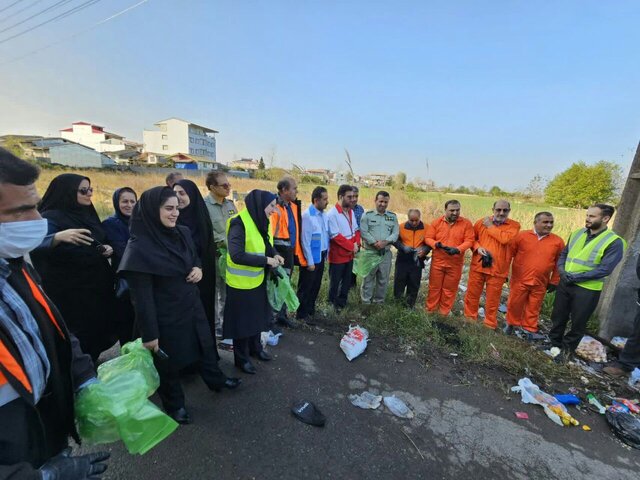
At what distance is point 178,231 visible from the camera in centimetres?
229

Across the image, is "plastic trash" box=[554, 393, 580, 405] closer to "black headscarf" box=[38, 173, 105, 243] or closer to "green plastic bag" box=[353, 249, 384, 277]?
"green plastic bag" box=[353, 249, 384, 277]

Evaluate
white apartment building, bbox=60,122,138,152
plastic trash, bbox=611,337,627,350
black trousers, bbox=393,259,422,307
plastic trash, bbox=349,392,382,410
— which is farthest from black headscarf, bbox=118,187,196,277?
white apartment building, bbox=60,122,138,152

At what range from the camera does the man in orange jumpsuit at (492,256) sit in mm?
4320

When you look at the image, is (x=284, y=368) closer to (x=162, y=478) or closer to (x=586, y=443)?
(x=162, y=478)

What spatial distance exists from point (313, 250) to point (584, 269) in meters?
3.31

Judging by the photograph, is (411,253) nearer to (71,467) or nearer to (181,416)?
(181,416)

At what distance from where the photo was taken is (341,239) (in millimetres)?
4500

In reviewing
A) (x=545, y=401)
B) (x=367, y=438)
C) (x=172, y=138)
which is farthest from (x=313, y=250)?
(x=172, y=138)

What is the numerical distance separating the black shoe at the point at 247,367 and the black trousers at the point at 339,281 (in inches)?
73.3

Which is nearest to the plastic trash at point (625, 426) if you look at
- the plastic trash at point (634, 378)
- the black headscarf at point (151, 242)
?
the plastic trash at point (634, 378)

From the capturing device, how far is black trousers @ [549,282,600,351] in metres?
3.62

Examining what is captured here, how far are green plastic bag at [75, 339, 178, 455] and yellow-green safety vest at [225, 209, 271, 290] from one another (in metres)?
1.38

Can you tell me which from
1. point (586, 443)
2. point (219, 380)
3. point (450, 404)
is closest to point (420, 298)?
point (450, 404)

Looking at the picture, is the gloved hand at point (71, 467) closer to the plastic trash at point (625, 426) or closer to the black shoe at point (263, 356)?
the black shoe at point (263, 356)
